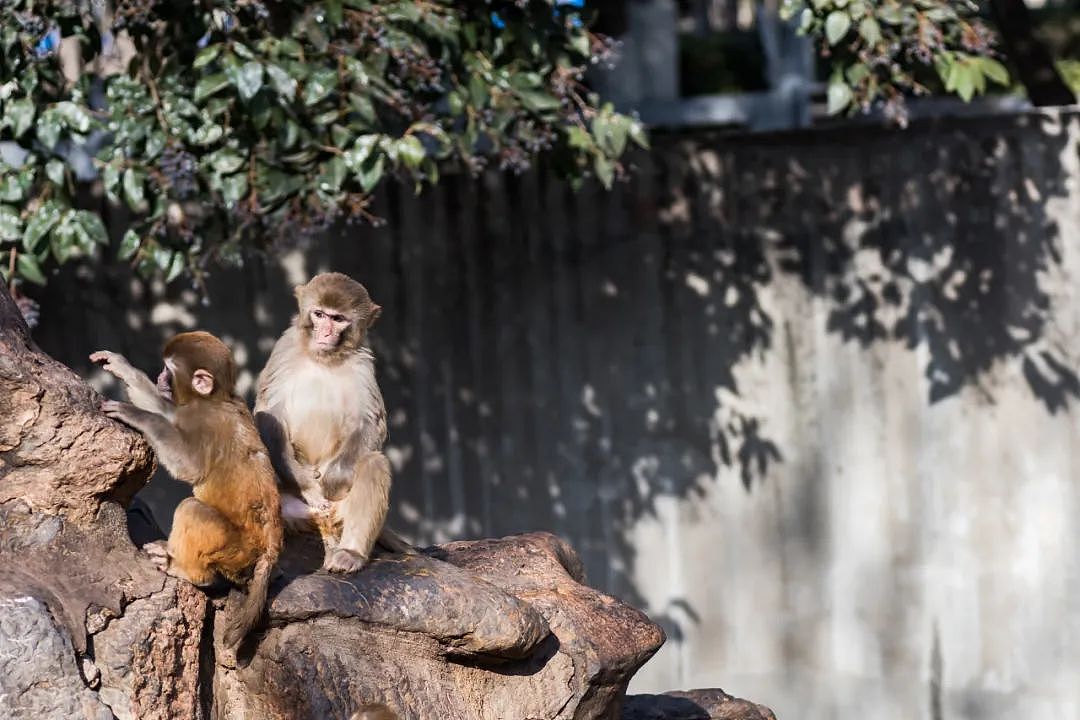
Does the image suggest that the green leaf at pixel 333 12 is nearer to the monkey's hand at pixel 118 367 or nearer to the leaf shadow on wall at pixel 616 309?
the leaf shadow on wall at pixel 616 309

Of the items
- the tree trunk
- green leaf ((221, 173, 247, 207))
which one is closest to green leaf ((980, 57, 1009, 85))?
the tree trunk

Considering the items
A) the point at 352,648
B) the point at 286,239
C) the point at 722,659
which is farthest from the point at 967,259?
the point at 352,648

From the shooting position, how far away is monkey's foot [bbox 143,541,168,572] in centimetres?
407

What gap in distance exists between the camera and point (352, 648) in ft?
13.9

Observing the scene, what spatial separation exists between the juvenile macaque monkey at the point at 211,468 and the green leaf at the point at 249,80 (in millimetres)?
1723

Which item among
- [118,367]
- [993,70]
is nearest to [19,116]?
[118,367]

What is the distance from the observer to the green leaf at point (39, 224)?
5980 mm

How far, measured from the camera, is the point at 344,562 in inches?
172

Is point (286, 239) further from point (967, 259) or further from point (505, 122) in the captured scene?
point (967, 259)

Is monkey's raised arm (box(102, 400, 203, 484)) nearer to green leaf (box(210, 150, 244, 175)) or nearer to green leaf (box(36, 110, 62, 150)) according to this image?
green leaf (box(210, 150, 244, 175))

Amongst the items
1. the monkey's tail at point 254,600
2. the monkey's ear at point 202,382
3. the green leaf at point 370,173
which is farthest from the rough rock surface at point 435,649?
the green leaf at point 370,173

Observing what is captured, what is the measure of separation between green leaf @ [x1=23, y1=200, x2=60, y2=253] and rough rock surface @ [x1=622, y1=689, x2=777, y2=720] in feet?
9.04

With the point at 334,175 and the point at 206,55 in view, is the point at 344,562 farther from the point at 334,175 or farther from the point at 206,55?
the point at 206,55

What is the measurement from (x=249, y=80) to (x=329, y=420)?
1518 mm
